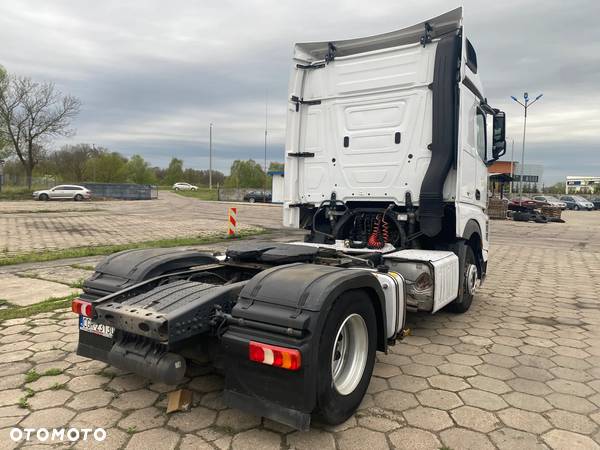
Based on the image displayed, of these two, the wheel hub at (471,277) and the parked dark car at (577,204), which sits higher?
the parked dark car at (577,204)

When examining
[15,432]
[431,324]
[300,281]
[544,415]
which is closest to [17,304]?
[15,432]

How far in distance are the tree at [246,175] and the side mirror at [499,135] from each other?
68.6 m

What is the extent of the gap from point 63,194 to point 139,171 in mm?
48028

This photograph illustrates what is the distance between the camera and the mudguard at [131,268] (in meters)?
3.30

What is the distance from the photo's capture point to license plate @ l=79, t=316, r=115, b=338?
9.67 feet

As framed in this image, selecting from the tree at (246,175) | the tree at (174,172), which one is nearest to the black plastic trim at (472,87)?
the tree at (246,175)

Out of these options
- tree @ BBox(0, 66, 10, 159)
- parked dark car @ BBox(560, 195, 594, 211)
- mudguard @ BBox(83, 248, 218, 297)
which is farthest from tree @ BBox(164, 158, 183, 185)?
mudguard @ BBox(83, 248, 218, 297)

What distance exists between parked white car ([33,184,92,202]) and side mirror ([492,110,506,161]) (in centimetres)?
3923

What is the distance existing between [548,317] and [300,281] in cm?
426

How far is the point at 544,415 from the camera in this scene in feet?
9.62

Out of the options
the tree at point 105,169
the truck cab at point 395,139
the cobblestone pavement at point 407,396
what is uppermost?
the tree at point 105,169

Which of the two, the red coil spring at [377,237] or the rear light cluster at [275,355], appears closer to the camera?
the rear light cluster at [275,355]

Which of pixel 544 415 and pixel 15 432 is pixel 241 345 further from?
pixel 544 415

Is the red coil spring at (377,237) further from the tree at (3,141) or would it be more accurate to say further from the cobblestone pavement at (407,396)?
the tree at (3,141)
